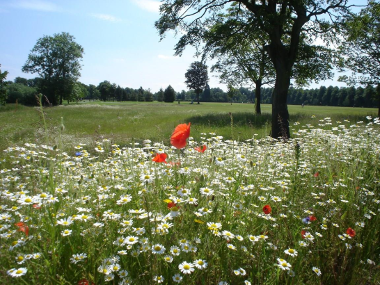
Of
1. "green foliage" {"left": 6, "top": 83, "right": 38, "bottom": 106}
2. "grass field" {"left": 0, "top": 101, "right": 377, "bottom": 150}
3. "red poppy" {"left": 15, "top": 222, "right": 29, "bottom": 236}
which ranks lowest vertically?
"grass field" {"left": 0, "top": 101, "right": 377, "bottom": 150}

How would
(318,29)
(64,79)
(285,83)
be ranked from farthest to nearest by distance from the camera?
(64,79) → (318,29) → (285,83)

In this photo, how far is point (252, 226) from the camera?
2.18m

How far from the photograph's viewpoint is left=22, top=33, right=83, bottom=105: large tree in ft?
163

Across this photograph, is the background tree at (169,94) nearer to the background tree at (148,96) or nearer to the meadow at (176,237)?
the background tree at (148,96)

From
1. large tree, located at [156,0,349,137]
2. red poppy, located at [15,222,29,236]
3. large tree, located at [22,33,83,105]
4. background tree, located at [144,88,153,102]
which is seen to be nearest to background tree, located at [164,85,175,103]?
background tree, located at [144,88,153,102]

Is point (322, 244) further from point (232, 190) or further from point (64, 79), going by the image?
point (64, 79)

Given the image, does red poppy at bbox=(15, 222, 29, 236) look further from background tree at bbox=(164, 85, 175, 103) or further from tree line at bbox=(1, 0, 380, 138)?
background tree at bbox=(164, 85, 175, 103)

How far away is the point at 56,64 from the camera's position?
5075 cm

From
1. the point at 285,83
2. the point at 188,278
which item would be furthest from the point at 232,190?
the point at 285,83

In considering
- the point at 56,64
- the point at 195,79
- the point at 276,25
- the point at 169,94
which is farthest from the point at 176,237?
the point at 169,94

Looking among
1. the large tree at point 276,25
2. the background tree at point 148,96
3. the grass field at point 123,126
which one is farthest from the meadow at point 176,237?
the background tree at point 148,96

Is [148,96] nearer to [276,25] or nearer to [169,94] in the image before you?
[169,94]

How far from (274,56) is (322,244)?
11.2 metres

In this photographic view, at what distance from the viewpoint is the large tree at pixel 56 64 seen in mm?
49625
